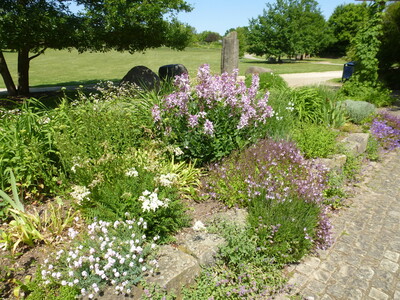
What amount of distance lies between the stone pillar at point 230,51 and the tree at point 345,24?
42903 millimetres

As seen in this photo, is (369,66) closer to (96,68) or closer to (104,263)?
(104,263)

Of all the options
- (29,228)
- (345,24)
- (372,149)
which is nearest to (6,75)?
(29,228)

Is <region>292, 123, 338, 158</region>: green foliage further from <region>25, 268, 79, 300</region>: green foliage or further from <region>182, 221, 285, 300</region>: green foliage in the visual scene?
<region>25, 268, 79, 300</region>: green foliage

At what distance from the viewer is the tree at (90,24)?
793 centimetres

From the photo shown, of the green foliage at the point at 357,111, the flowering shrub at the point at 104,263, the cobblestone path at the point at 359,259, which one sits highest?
the green foliage at the point at 357,111

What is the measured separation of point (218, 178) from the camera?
414cm

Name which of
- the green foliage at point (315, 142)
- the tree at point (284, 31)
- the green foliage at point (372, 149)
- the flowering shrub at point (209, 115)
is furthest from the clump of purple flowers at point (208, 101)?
the tree at point (284, 31)

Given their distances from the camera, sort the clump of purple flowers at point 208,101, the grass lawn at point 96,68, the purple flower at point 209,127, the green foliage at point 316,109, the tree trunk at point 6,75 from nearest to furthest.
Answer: the purple flower at point 209,127
the clump of purple flowers at point 208,101
the green foliage at point 316,109
the tree trunk at point 6,75
the grass lawn at point 96,68

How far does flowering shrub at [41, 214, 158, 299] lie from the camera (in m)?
2.37

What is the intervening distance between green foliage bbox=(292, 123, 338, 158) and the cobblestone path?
951mm

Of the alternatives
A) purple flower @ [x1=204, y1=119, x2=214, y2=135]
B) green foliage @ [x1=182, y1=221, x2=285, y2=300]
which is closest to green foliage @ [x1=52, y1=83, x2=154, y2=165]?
purple flower @ [x1=204, y1=119, x2=214, y2=135]

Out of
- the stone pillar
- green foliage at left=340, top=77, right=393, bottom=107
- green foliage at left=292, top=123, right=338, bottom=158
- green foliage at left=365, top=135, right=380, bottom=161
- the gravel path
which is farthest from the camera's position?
the gravel path

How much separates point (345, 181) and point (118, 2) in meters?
7.61

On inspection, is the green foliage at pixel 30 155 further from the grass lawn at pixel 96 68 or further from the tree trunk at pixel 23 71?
the grass lawn at pixel 96 68
